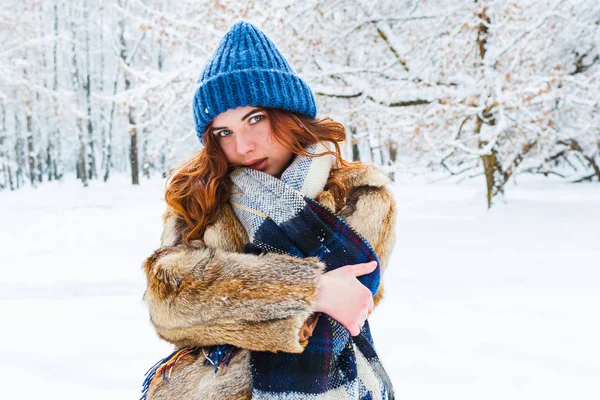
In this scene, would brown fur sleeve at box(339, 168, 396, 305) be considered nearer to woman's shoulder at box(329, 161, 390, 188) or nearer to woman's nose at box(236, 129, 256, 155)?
Result: woman's shoulder at box(329, 161, 390, 188)

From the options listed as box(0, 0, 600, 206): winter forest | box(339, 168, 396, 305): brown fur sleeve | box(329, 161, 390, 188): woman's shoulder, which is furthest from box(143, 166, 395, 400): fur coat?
box(0, 0, 600, 206): winter forest

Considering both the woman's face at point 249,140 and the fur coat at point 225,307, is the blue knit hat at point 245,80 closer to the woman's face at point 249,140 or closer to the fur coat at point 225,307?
the woman's face at point 249,140

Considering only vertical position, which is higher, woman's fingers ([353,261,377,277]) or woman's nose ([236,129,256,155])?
woman's nose ([236,129,256,155])

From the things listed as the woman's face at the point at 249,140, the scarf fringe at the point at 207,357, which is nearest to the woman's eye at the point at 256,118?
the woman's face at the point at 249,140

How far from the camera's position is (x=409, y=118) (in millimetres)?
8375

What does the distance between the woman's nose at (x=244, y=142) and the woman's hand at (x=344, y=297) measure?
0.46 metres

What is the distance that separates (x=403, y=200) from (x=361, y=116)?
5951 mm

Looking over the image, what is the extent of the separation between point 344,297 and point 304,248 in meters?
0.17

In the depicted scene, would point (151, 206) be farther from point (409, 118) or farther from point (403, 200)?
point (409, 118)

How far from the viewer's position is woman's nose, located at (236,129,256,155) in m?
1.33

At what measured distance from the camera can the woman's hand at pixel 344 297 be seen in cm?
115

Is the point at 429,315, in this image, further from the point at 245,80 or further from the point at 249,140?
the point at 245,80

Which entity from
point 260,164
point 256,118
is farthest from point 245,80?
point 260,164

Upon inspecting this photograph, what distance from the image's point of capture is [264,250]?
4.02ft
